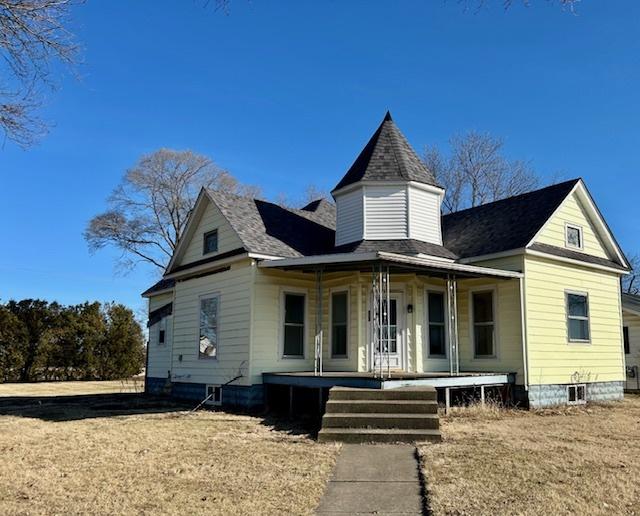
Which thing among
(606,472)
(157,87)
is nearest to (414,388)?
(606,472)

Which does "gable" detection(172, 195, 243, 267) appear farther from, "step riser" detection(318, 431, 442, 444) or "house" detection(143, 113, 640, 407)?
"step riser" detection(318, 431, 442, 444)

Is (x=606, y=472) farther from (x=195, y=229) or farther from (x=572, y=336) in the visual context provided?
(x=195, y=229)

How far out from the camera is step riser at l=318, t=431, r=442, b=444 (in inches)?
330

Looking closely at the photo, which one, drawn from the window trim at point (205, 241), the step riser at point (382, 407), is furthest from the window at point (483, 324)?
the window trim at point (205, 241)

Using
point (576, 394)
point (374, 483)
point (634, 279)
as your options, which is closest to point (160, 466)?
point (374, 483)

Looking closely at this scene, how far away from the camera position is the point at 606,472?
6.57m

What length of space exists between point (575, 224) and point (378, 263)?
7.12 m

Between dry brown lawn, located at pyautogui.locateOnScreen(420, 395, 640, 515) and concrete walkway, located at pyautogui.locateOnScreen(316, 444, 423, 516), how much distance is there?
0.68 ft

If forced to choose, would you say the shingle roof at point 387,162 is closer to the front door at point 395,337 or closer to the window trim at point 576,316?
the front door at point 395,337

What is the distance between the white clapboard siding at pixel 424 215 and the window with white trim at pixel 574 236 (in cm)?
333

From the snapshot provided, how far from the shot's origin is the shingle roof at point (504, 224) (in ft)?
45.8

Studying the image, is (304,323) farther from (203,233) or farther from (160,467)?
(160,467)

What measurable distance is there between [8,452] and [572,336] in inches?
499

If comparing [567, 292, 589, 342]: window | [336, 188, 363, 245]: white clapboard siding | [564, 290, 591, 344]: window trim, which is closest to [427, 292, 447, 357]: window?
[336, 188, 363, 245]: white clapboard siding
